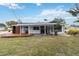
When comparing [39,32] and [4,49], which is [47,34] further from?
[4,49]

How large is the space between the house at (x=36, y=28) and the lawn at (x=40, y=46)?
7cm

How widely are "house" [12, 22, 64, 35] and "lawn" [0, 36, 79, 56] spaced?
70mm

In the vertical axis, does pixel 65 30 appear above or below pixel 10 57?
above

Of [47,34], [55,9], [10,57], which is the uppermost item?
[55,9]

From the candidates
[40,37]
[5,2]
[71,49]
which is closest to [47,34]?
[40,37]

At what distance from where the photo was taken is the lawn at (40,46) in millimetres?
3852

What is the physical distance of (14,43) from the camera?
390cm

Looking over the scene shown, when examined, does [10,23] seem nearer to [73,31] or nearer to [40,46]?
[40,46]

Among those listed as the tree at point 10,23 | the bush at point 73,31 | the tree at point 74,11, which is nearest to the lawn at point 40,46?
the bush at point 73,31

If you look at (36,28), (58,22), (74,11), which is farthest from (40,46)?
(74,11)

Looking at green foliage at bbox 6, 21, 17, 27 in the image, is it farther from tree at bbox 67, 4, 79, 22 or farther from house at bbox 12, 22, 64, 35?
tree at bbox 67, 4, 79, 22

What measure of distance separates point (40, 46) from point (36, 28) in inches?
8.3

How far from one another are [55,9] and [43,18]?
0.17 meters

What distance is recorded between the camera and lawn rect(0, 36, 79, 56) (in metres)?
3.85
